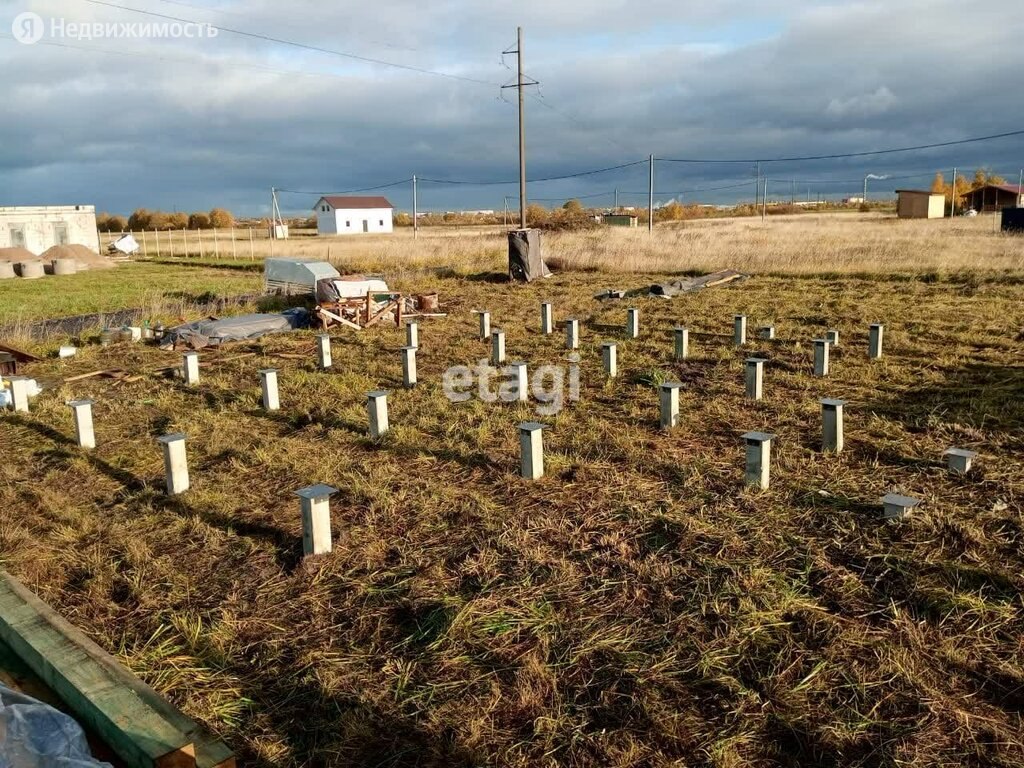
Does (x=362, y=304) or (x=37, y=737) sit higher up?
(x=362, y=304)

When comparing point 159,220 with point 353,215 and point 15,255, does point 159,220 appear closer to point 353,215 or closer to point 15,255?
point 353,215

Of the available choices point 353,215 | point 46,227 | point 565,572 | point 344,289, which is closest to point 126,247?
point 46,227

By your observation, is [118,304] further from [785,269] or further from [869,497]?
[869,497]

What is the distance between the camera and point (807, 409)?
7129mm

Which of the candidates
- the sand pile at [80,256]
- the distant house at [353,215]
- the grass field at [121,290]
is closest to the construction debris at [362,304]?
the grass field at [121,290]

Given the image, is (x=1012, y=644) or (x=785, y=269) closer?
(x=1012, y=644)

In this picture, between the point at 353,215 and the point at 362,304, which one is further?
the point at 353,215

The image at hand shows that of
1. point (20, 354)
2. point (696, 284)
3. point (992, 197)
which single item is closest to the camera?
point (20, 354)

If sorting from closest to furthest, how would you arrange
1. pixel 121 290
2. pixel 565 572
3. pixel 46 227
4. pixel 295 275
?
pixel 565 572, pixel 295 275, pixel 121 290, pixel 46 227

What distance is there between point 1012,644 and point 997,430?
3.55 meters

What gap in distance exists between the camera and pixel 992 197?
5875 cm

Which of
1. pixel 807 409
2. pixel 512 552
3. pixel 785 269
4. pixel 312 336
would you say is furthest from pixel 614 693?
pixel 785 269

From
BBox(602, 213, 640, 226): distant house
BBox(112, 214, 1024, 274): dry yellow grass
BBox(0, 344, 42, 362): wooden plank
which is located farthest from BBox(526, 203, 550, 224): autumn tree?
BBox(0, 344, 42, 362): wooden plank

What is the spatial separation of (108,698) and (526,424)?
11.2ft
